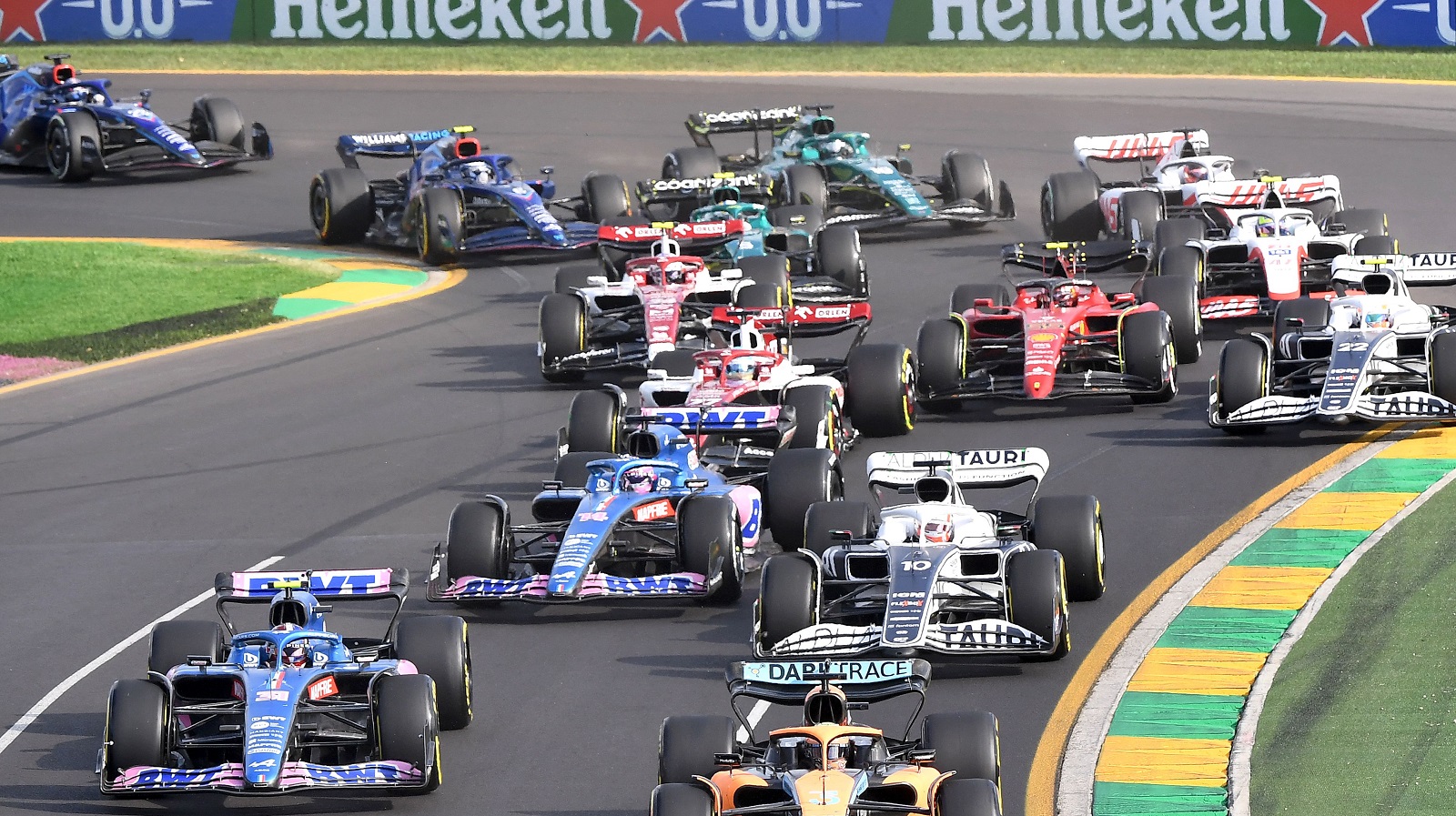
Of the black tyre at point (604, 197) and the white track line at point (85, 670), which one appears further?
the black tyre at point (604, 197)

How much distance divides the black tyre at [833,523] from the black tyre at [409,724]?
4.39m

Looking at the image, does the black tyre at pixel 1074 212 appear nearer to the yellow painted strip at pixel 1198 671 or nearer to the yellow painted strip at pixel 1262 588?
the yellow painted strip at pixel 1262 588

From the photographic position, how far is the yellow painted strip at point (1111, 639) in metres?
14.5

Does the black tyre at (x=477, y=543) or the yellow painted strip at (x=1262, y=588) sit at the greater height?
the black tyre at (x=477, y=543)

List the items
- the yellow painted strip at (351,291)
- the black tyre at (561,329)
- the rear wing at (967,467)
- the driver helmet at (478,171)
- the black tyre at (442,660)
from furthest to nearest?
the driver helmet at (478,171) → the yellow painted strip at (351,291) → the black tyre at (561,329) → the rear wing at (967,467) → the black tyre at (442,660)

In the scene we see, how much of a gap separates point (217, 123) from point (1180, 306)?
891 inches

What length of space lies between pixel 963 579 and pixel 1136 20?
37041 mm

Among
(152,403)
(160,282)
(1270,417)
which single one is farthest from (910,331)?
(160,282)

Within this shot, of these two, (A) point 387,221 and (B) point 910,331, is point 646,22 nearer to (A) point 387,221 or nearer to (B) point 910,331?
(A) point 387,221

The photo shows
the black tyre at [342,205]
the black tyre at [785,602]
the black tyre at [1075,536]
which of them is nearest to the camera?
the black tyre at [785,602]

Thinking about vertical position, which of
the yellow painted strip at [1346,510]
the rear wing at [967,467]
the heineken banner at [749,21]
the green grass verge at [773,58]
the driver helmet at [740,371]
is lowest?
the yellow painted strip at [1346,510]

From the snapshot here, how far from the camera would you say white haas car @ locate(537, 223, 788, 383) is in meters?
27.2

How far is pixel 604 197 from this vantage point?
120 feet

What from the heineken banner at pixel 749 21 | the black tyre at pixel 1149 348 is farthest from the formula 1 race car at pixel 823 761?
the heineken banner at pixel 749 21
